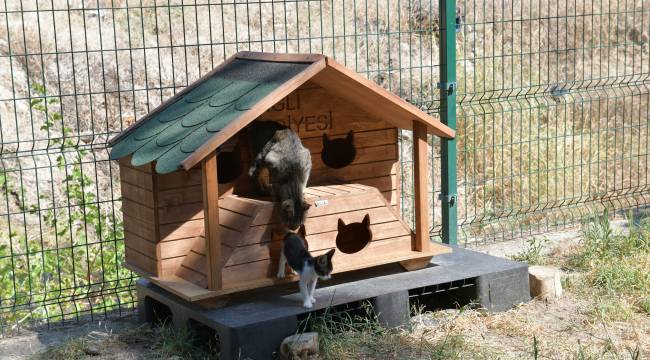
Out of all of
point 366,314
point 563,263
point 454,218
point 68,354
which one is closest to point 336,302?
point 366,314

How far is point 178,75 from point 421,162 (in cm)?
496

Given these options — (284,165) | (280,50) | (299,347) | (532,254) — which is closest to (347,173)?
(284,165)

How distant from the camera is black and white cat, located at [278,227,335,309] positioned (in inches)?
201

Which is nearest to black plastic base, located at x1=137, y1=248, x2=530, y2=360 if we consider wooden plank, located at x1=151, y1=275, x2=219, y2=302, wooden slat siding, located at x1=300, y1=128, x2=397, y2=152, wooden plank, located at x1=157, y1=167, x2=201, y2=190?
wooden plank, located at x1=151, y1=275, x2=219, y2=302

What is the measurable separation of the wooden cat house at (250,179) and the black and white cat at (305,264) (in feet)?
0.59

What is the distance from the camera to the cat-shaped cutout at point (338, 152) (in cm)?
585

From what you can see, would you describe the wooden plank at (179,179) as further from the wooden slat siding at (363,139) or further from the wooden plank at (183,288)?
the wooden slat siding at (363,139)

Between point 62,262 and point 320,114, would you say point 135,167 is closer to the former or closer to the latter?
point 320,114

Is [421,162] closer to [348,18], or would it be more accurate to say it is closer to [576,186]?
[576,186]

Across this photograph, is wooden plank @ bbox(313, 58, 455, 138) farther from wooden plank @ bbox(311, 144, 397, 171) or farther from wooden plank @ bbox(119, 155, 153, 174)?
wooden plank @ bbox(119, 155, 153, 174)

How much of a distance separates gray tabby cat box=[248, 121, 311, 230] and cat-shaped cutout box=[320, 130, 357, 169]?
0.48m

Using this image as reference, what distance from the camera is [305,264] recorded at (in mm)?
5109

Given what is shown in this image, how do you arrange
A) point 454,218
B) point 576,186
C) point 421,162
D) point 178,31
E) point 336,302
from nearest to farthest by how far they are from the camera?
point 336,302 < point 421,162 < point 454,218 < point 576,186 < point 178,31

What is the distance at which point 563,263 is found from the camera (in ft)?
23.3
